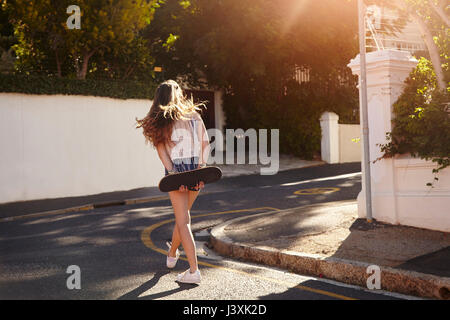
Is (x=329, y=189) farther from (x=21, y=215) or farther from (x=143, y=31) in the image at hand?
(x=143, y=31)

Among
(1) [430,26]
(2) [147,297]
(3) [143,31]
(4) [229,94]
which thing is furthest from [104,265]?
(4) [229,94]

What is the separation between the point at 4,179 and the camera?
14.0 metres

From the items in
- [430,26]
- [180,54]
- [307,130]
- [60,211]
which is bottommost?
[60,211]

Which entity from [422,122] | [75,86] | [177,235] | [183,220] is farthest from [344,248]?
[75,86]

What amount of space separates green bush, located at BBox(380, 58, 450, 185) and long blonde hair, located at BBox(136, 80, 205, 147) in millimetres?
3575

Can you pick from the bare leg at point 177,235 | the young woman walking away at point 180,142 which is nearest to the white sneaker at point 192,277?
the young woman walking away at point 180,142

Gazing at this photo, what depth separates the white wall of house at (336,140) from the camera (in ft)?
76.7

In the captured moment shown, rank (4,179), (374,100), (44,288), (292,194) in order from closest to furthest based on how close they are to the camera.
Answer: (44,288) < (374,100) < (292,194) < (4,179)

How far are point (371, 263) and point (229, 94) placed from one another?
2034cm

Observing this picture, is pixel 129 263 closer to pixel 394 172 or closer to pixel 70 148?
pixel 394 172

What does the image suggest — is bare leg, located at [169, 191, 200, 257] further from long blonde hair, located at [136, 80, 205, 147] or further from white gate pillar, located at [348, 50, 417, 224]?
white gate pillar, located at [348, 50, 417, 224]

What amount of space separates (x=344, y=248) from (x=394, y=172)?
2.04 m

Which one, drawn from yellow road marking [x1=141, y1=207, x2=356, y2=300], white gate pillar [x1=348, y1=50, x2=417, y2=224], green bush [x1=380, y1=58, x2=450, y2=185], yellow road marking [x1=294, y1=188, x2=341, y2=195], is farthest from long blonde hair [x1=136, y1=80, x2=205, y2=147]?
yellow road marking [x1=294, y1=188, x2=341, y2=195]

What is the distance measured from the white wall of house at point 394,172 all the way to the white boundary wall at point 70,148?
929cm
